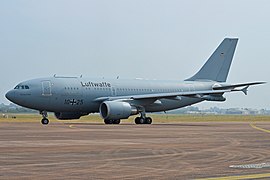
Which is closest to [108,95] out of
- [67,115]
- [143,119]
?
[143,119]

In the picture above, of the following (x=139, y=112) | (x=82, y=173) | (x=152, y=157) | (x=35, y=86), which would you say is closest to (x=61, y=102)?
(x=35, y=86)

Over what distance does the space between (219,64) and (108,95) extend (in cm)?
1425

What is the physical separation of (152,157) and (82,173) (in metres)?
3.74

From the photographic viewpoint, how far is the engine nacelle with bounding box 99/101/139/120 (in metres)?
42.2

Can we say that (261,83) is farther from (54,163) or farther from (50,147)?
(54,163)

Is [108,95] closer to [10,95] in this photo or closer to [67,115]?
[67,115]

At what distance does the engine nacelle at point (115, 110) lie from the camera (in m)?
42.2

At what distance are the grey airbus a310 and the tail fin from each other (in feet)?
4.33

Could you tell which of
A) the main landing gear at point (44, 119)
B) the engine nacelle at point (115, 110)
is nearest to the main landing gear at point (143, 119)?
the engine nacelle at point (115, 110)

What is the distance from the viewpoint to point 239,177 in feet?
35.1

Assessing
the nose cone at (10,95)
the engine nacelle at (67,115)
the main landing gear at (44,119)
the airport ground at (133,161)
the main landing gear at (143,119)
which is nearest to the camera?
Answer: the airport ground at (133,161)

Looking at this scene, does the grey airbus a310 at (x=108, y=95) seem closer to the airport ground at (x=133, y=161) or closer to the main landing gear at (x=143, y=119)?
the main landing gear at (x=143, y=119)

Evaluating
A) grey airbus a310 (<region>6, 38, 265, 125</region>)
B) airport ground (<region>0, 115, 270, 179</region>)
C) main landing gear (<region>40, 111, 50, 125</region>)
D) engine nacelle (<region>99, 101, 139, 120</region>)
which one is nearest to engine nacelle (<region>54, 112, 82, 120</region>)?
grey airbus a310 (<region>6, 38, 265, 125</region>)

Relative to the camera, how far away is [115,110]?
42344 millimetres
